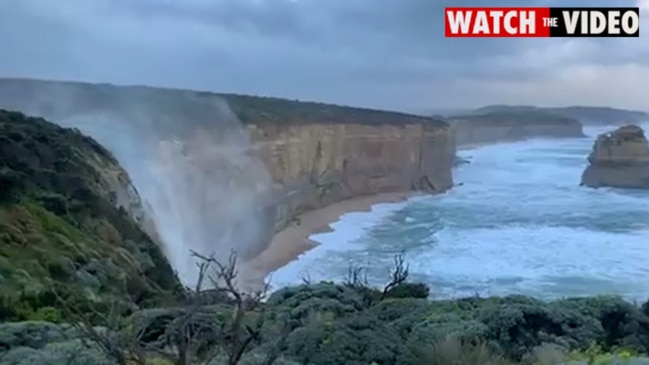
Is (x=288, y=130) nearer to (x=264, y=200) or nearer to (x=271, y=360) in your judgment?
(x=264, y=200)

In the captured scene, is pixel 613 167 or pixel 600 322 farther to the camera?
pixel 613 167

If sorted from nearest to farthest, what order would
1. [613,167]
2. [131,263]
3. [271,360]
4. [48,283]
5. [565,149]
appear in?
[271,360]
[48,283]
[131,263]
[613,167]
[565,149]

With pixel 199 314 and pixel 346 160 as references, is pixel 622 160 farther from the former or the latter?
pixel 199 314

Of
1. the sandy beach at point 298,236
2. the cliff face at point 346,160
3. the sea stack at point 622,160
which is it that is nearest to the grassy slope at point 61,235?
the sandy beach at point 298,236

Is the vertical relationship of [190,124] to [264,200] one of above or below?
above

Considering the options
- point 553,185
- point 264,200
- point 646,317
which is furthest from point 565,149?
point 646,317

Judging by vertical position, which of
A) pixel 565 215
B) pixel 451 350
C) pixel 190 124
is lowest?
pixel 565 215
